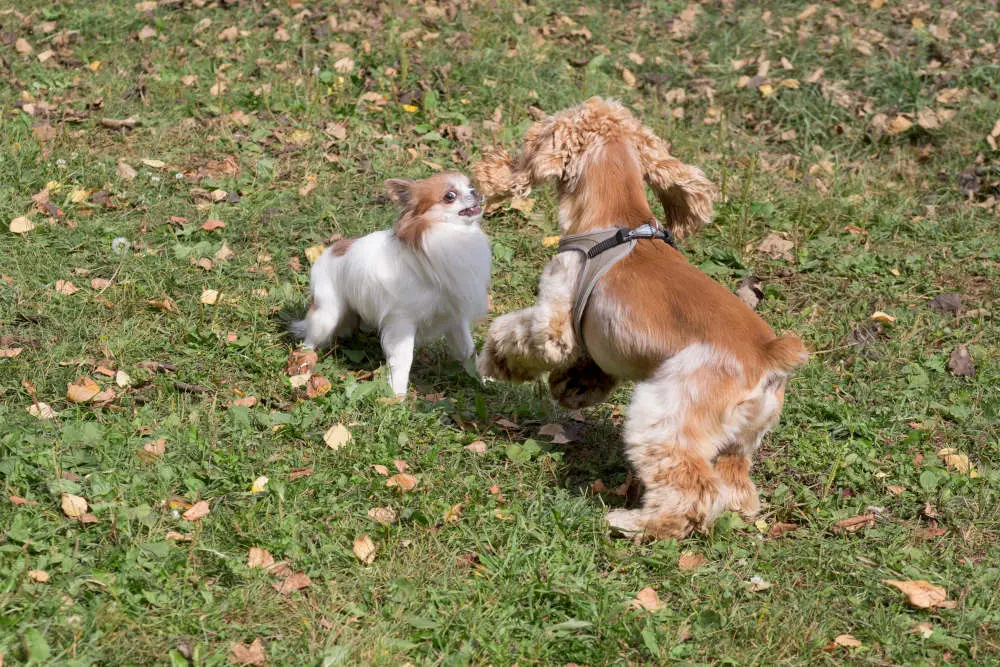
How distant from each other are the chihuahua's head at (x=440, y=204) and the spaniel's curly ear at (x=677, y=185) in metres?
1.01

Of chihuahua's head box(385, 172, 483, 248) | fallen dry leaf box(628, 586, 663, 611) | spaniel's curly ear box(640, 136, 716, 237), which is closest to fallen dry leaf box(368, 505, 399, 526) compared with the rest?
fallen dry leaf box(628, 586, 663, 611)

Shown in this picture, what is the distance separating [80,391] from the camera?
4.66m

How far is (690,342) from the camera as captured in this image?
3.95 meters

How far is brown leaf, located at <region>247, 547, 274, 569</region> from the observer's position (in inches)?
149

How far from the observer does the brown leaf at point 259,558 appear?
3.79m

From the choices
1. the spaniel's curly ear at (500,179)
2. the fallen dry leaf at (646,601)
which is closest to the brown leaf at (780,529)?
the fallen dry leaf at (646,601)

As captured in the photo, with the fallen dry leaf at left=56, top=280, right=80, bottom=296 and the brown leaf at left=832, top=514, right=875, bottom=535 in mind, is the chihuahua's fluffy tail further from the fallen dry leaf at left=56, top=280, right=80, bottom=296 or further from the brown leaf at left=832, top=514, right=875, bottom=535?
Result: the brown leaf at left=832, top=514, right=875, bottom=535

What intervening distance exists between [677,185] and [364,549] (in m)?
2.25

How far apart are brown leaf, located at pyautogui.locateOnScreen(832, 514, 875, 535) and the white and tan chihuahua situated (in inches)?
86.6

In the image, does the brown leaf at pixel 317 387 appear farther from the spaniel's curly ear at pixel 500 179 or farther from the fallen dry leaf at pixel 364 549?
the spaniel's curly ear at pixel 500 179

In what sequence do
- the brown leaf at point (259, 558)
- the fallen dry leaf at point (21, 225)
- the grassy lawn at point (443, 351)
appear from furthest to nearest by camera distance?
the fallen dry leaf at point (21, 225)
the brown leaf at point (259, 558)
the grassy lawn at point (443, 351)

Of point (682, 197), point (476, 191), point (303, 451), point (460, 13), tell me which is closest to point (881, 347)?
point (682, 197)

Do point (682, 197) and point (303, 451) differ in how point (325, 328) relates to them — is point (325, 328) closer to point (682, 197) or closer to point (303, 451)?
point (303, 451)

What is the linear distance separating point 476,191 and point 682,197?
1.11 metres
